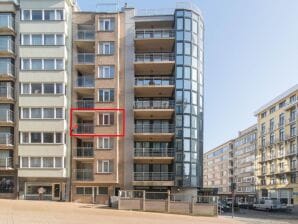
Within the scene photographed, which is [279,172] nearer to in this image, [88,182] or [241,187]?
[241,187]

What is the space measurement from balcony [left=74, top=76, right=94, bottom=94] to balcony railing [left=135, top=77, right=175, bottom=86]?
5.73 metres

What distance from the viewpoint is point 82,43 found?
5562 centimetres

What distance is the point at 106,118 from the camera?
53.6m

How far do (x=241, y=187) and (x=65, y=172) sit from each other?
102 meters

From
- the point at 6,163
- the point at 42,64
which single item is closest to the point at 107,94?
the point at 42,64

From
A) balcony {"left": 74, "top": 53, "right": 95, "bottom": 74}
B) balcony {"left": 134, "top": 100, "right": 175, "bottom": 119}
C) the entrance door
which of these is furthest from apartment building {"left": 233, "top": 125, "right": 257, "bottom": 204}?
the entrance door

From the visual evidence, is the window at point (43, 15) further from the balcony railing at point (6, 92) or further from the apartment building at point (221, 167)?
the apartment building at point (221, 167)

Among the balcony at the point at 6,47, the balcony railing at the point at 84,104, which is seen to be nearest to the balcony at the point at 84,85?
the balcony railing at the point at 84,104

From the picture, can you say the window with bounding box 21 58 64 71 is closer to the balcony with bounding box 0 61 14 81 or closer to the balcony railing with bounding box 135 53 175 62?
the balcony with bounding box 0 61 14 81

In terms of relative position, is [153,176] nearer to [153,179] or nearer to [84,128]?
[153,179]

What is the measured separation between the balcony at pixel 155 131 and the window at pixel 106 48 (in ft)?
32.1

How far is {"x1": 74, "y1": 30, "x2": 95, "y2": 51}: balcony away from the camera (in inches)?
2173

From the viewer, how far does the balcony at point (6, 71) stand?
53.0 metres

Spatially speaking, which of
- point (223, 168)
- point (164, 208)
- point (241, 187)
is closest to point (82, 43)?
point (164, 208)
